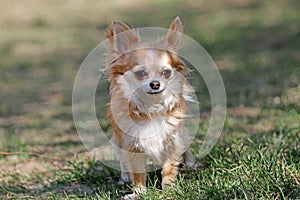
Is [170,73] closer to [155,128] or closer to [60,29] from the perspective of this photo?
[155,128]

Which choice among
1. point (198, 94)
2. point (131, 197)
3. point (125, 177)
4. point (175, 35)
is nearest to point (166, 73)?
point (175, 35)

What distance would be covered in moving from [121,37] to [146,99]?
48 cm

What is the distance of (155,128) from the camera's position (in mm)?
4871

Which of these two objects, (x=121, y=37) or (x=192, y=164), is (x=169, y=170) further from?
(x=121, y=37)

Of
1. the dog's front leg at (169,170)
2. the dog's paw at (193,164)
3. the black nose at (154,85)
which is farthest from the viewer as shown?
the dog's paw at (193,164)

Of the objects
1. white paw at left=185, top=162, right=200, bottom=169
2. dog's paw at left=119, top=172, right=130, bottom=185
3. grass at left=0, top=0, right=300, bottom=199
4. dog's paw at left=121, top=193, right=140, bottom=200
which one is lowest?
dog's paw at left=121, top=193, right=140, bottom=200

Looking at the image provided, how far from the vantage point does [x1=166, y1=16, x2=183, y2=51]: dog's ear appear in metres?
4.89

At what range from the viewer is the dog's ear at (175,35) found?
4.89 m

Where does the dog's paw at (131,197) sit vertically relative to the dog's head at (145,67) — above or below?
below

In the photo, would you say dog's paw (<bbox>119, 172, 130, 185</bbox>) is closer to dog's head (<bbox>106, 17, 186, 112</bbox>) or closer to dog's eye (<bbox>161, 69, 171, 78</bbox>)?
dog's head (<bbox>106, 17, 186, 112</bbox>)

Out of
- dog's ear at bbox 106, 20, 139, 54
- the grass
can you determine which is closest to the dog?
dog's ear at bbox 106, 20, 139, 54

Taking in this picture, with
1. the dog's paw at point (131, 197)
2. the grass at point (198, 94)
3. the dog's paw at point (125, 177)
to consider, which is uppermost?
the grass at point (198, 94)

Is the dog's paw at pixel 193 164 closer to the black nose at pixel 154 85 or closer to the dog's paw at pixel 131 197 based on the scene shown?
the dog's paw at pixel 131 197

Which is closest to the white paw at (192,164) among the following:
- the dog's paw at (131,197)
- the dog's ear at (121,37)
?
the dog's paw at (131,197)
